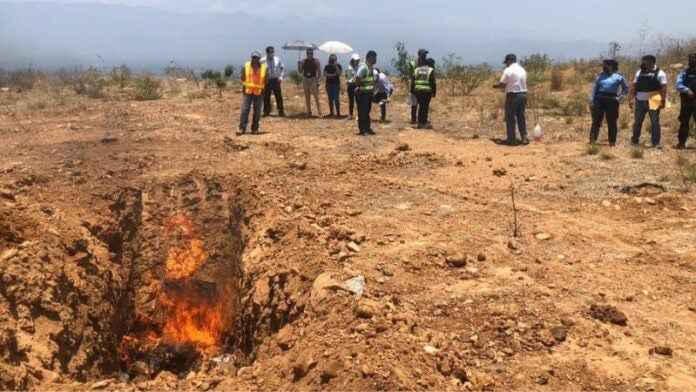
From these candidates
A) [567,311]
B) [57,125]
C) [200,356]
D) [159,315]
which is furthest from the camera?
[57,125]

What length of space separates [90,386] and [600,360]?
3284mm

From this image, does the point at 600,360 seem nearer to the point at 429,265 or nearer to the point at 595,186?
the point at 429,265

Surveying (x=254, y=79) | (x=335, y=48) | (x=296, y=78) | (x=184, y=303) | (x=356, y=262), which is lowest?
(x=184, y=303)

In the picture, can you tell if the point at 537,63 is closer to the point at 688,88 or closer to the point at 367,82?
the point at 367,82

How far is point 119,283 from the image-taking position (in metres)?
6.00

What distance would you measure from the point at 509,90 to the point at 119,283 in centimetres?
648

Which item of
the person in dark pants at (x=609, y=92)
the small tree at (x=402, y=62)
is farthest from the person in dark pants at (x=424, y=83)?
the small tree at (x=402, y=62)

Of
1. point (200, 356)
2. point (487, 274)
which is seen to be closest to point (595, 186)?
point (487, 274)

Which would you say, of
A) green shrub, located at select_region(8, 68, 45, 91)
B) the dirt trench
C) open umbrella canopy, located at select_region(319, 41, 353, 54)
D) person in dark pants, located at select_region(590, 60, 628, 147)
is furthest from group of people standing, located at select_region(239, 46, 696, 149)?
green shrub, located at select_region(8, 68, 45, 91)

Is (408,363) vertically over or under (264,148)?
under

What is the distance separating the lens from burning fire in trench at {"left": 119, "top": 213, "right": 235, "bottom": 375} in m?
5.91

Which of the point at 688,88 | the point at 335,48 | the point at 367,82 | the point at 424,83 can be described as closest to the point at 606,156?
the point at 688,88

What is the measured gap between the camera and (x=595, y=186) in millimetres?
6941

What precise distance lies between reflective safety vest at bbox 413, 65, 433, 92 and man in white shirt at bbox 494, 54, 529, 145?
5.15 feet
